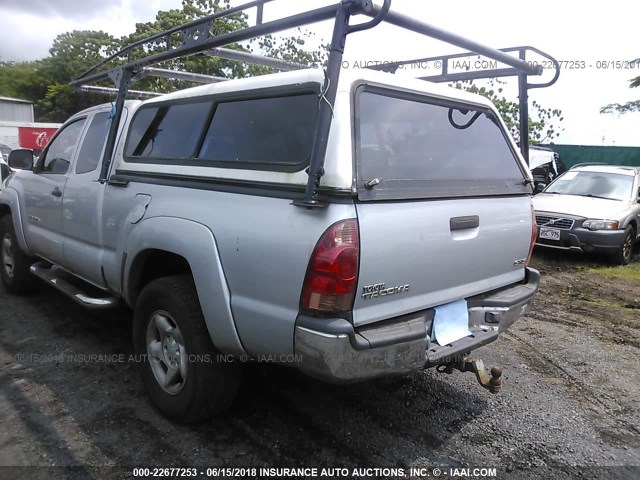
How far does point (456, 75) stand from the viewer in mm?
3707

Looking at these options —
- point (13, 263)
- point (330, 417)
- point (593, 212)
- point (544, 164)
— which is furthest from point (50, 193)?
point (544, 164)

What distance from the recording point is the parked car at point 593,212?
748 centimetres

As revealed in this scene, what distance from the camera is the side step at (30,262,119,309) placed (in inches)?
143

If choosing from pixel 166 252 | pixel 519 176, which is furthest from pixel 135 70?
pixel 519 176

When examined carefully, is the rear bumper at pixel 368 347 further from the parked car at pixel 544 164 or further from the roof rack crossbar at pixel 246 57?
the parked car at pixel 544 164

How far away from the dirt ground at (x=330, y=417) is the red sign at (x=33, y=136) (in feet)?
73.2

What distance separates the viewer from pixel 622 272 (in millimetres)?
7387

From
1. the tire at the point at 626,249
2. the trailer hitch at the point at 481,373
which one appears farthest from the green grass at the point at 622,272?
the trailer hitch at the point at 481,373

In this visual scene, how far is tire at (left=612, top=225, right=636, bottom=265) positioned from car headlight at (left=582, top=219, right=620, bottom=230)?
0.29 metres

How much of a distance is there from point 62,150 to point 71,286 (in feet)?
4.47

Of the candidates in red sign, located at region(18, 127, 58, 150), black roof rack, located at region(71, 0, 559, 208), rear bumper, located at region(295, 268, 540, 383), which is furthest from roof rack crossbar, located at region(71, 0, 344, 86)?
red sign, located at region(18, 127, 58, 150)

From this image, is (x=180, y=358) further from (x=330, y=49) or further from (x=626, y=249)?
(x=626, y=249)

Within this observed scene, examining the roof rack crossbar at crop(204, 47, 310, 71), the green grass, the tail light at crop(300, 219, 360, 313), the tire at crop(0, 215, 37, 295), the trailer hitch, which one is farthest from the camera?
the green grass

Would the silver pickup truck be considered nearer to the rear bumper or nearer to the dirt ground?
the rear bumper
